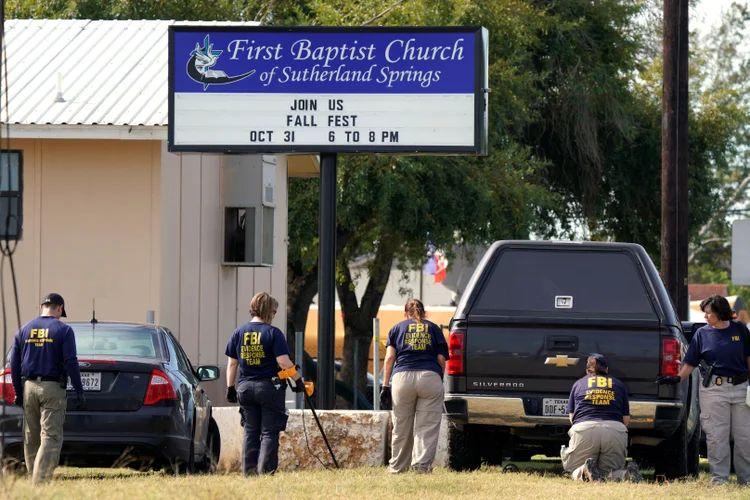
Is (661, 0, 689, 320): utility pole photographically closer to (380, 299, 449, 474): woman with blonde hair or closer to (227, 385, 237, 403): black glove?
(380, 299, 449, 474): woman with blonde hair

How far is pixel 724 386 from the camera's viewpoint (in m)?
11.4

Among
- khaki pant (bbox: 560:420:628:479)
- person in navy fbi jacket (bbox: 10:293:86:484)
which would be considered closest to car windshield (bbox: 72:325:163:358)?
person in navy fbi jacket (bbox: 10:293:86:484)

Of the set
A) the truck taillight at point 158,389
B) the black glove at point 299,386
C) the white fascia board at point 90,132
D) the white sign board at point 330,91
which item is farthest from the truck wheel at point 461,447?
the white fascia board at point 90,132

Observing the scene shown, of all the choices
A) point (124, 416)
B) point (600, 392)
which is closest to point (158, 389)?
point (124, 416)

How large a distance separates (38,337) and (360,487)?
2.65 metres

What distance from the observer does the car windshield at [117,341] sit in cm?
1170

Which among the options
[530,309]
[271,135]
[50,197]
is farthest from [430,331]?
[50,197]

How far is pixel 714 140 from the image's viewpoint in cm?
2959

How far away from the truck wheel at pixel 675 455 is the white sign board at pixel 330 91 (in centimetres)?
343

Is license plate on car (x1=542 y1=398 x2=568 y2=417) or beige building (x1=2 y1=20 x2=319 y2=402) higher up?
beige building (x1=2 y1=20 x2=319 y2=402)

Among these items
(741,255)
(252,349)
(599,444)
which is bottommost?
(599,444)

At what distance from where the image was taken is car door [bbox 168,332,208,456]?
11930 mm

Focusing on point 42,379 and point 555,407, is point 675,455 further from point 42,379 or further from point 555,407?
point 42,379

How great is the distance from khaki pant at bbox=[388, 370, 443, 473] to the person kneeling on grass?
45.4 inches
